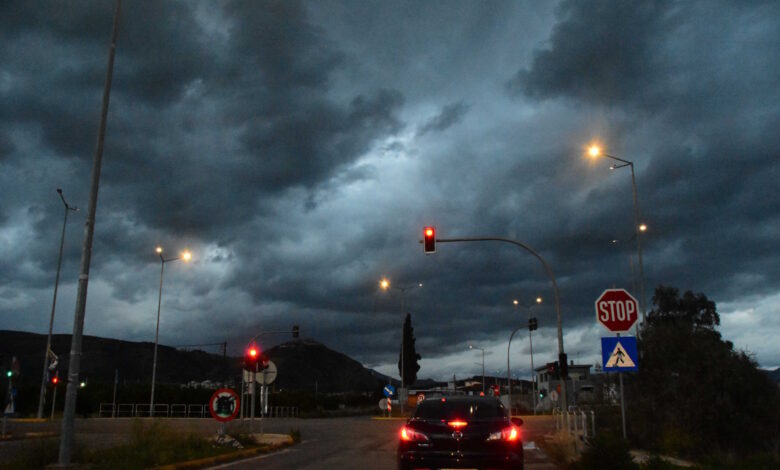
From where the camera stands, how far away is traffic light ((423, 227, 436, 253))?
23.5m

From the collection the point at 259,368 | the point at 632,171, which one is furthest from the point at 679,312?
the point at 259,368

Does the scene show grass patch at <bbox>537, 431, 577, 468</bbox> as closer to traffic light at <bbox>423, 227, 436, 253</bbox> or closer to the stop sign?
the stop sign

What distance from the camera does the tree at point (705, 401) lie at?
20.1 m

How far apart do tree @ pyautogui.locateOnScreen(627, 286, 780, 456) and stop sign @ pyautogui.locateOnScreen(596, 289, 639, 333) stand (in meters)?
7.45

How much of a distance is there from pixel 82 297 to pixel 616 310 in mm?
10718

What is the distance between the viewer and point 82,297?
13.7 metres

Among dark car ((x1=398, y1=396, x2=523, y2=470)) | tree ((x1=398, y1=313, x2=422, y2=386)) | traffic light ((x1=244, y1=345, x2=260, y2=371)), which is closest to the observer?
dark car ((x1=398, y1=396, x2=523, y2=470))

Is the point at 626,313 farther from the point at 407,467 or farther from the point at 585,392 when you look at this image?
the point at 585,392

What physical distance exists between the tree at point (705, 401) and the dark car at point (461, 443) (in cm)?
1106

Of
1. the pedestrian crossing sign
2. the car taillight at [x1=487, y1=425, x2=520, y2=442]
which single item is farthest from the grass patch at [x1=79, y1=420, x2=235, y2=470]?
the pedestrian crossing sign

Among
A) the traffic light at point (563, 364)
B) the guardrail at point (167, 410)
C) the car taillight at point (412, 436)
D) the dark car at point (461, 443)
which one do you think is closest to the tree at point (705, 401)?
the traffic light at point (563, 364)

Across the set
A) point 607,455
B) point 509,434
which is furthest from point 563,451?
point 509,434

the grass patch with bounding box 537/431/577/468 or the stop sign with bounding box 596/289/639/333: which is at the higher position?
the stop sign with bounding box 596/289/639/333

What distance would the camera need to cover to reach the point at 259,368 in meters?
24.2
